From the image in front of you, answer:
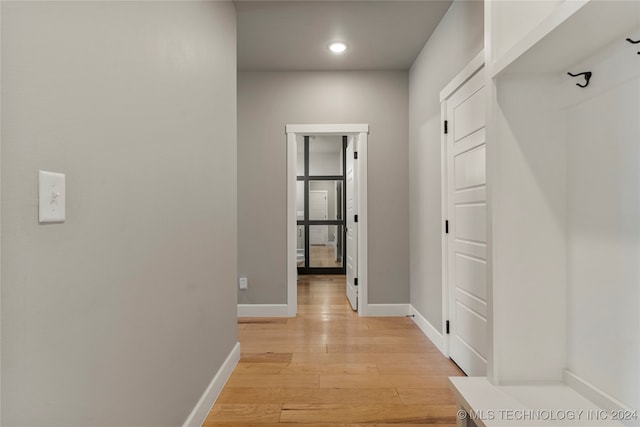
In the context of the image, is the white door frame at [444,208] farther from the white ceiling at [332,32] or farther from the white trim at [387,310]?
the white trim at [387,310]

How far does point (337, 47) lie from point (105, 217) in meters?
2.71

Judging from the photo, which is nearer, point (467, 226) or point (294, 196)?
point (467, 226)

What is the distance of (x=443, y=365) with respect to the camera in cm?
234

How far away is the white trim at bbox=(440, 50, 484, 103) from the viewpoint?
6.42 ft

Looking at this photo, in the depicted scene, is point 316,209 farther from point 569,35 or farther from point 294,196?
point 569,35

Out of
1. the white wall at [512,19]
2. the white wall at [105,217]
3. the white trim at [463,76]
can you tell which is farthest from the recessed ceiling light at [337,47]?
the white wall at [512,19]

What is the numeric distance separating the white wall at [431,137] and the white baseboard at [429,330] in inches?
1.9

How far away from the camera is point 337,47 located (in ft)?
9.98

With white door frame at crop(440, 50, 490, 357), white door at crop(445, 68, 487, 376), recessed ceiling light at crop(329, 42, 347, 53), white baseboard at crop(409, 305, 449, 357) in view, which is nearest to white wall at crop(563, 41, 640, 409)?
white door at crop(445, 68, 487, 376)

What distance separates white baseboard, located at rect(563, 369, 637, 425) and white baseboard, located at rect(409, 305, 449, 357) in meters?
1.30

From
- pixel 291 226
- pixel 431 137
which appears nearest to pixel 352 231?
pixel 291 226

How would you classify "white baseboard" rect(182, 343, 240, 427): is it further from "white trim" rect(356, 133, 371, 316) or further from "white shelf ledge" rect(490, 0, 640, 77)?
"white shelf ledge" rect(490, 0, 640, 77)

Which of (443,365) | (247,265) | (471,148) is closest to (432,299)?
(443,365)

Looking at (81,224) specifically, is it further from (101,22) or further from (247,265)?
(247,265)
